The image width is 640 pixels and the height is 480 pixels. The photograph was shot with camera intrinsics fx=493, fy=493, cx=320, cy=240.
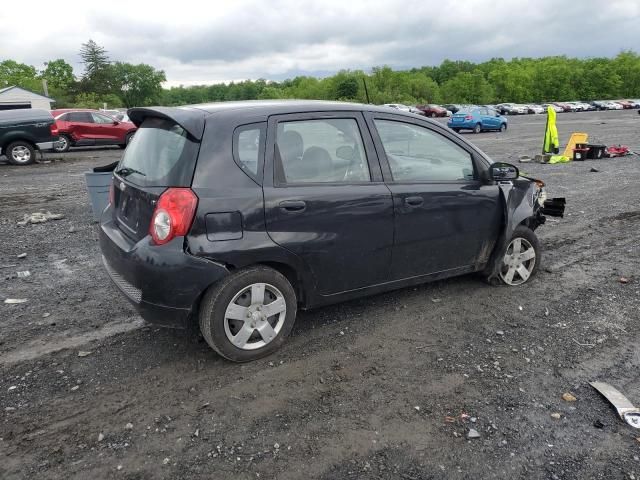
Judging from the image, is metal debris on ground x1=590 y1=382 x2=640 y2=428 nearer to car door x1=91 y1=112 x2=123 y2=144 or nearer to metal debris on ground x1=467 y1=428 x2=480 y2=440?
metal debris on ground x1=467 y1=428 x2=480 y2=440

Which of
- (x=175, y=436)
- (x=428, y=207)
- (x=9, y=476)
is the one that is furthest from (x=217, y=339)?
(x=428, y=207)

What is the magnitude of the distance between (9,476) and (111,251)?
157 centimetres

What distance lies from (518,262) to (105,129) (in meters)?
18.7

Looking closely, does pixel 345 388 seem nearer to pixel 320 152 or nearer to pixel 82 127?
pixel 320 152

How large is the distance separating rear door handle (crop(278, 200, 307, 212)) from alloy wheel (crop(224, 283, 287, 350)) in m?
0.54

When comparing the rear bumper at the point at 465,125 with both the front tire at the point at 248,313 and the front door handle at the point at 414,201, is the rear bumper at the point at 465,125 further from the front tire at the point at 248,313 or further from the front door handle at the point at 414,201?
the front tire at the point at 248,313

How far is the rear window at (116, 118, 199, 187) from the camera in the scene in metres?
3.19

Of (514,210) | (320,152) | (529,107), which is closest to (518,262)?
(514,210)

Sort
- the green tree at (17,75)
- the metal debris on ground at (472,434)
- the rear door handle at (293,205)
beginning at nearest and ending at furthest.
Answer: the metal debris on ground at (472,434), the rear door handle at (293,205), the green tree at (17,75)

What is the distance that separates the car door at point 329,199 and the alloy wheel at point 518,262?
1.50 metres

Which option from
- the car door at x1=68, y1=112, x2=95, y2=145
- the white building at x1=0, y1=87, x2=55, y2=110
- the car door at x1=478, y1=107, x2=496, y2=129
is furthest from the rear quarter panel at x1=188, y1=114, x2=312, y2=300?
the white building at x1=0, y1=87, x2=55, y2=110

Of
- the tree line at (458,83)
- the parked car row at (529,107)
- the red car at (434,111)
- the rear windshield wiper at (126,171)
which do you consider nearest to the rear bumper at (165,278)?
the rear windshield wiper at (126,171)

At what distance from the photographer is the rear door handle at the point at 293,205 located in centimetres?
337

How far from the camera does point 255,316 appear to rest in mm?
3438
